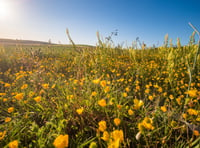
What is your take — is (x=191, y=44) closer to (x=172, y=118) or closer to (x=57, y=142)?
(x=172, y=118)

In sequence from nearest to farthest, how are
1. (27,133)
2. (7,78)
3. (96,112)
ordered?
(27,133), (96,112), (7,78)

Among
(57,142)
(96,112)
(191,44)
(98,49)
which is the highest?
(191,44)

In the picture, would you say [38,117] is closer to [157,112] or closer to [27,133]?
[27,133]

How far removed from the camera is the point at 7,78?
2.91 metres

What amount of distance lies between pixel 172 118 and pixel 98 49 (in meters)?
2.20

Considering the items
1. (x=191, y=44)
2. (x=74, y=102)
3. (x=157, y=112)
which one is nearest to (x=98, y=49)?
(x=74, y=102)

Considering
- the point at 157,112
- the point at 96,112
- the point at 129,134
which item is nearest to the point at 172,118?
the point at 157,112

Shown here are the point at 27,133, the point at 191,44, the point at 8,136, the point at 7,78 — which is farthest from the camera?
the point at 191,44

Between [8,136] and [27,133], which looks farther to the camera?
[27,133]

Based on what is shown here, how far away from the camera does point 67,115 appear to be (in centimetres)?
133

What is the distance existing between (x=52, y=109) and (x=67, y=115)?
23cm

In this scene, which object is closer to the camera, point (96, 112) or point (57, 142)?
point (57, 142)

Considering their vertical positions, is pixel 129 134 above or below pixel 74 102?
below

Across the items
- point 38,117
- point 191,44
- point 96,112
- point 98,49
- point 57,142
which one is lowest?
point 38,117
